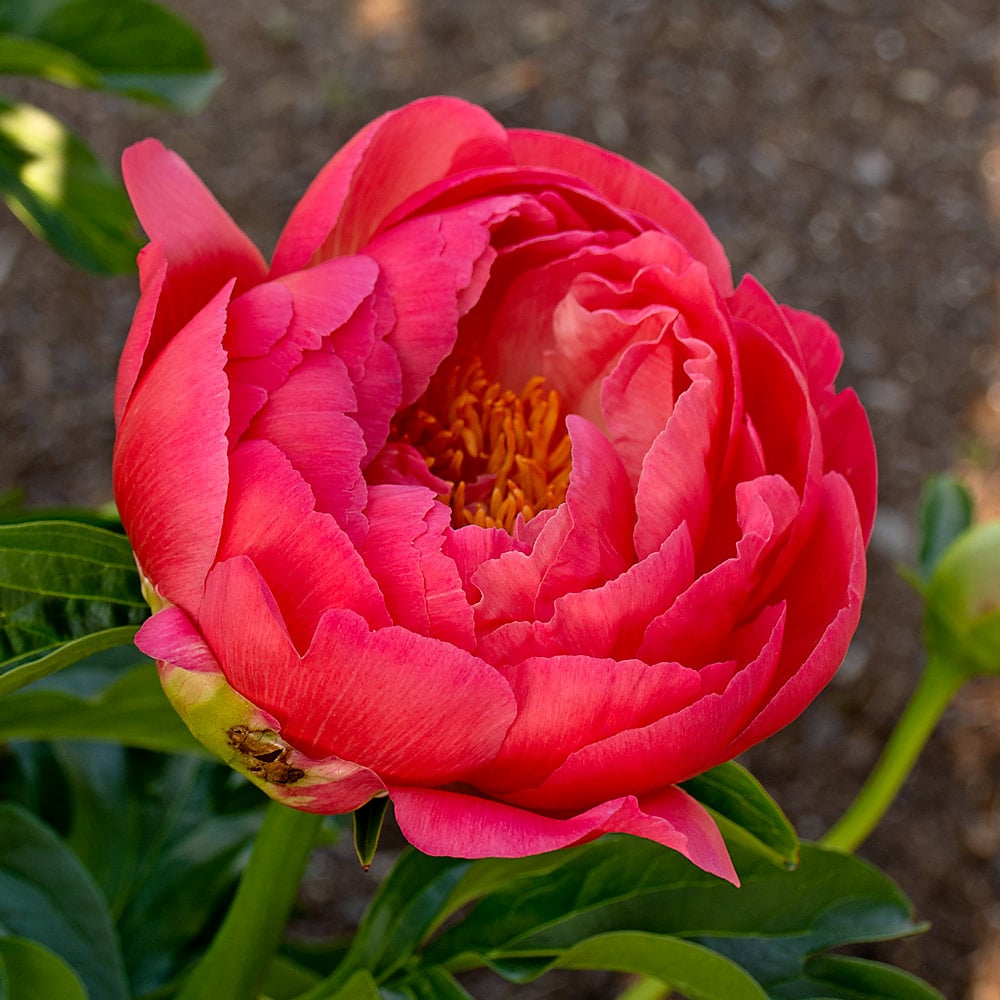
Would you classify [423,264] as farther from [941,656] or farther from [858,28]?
[858,28]

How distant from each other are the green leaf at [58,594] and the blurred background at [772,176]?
1121mm

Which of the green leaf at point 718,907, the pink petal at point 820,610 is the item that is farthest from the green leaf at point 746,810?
the green leaf at point 718,907

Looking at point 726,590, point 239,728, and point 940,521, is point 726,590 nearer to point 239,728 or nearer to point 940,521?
point 239,728

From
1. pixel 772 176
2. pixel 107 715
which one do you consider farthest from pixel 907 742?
pixel 772 176

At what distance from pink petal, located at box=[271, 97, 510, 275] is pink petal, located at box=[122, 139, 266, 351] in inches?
1.0

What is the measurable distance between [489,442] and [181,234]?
18cm

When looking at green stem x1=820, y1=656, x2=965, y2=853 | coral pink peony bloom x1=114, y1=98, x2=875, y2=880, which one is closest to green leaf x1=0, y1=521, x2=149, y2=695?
coral pink peony bloom x1=114, y1=98, x2=875, y2=880

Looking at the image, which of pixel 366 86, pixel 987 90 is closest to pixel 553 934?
pixel 366 86

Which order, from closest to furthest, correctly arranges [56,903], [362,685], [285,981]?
[362,685]
[56,903]
[285,981]

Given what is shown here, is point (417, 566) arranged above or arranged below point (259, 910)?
above

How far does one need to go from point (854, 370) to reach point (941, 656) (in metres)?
1.08

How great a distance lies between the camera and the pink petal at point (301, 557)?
484mm

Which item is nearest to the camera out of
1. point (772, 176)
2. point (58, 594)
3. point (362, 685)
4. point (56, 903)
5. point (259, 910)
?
point (362, 685)

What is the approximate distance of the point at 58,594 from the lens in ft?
1.87
